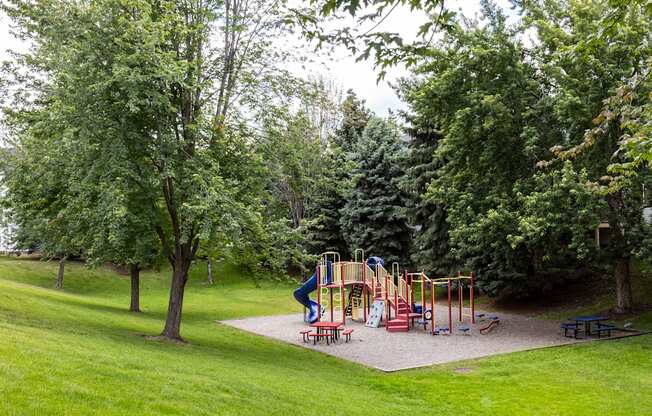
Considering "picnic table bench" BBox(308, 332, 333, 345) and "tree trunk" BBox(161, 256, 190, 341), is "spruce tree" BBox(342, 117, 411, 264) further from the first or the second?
"tree trunk" BBox(161, 256, 190, 341)

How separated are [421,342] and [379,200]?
18.1 meters

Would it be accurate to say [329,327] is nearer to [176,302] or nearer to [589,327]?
[176,302]

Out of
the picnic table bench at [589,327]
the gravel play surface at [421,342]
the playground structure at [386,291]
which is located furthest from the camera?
the playground structure at [386,291]

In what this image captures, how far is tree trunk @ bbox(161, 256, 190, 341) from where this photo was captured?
16.3 meters

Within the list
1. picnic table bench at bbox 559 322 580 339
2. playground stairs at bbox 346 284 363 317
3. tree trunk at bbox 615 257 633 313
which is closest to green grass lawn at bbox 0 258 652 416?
tree trunk at bbox 615 257 633 313

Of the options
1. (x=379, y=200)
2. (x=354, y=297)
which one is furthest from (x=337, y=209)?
(x=354, y=297)

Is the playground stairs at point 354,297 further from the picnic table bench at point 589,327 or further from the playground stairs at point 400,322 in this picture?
the picnic table bench at point 589,327

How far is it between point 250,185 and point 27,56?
7.50 meters

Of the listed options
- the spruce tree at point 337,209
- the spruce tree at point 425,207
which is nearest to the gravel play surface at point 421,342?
the spruce tree at point 425,207

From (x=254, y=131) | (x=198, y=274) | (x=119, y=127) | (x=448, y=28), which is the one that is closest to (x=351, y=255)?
(x=198, y=274)

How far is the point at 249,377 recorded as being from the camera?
11.1 meters

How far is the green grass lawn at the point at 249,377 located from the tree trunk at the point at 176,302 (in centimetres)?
61

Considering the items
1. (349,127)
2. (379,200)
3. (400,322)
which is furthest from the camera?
(349,127)

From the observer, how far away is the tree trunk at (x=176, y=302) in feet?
53.4
